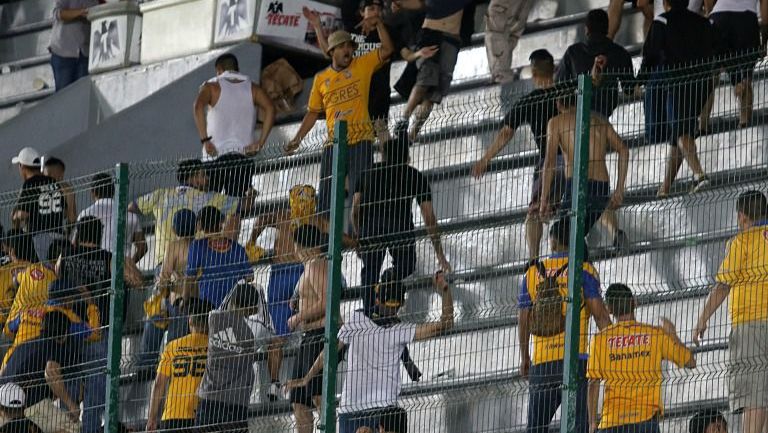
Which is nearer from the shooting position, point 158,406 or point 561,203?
point 561,203

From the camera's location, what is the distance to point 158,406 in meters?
13.3

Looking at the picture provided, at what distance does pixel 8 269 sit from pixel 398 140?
372 cm

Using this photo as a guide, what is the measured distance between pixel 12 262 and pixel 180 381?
8.22 ft

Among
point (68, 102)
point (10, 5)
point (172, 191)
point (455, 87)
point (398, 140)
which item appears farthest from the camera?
point (10, 5)

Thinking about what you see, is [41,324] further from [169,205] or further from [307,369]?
[307,369]

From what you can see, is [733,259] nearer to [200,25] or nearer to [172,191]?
[172,191]

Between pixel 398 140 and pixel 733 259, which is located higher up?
pixel 398 140

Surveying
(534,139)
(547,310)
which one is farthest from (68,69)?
(547,310)

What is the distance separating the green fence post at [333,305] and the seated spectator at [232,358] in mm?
441

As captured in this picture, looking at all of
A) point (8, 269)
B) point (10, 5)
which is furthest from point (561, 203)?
point (10, 5)

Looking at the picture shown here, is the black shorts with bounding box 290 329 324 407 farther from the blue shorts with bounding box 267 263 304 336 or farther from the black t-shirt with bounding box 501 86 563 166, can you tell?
the black t-shirt with bounding box 501 86 563 166

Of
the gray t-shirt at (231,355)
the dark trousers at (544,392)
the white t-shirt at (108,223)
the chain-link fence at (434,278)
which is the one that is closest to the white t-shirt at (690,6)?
the chain-link fence at (434,278)

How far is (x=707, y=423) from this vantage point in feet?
37.3

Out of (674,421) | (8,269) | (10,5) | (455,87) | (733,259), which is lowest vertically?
(674,421)
